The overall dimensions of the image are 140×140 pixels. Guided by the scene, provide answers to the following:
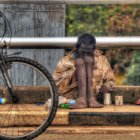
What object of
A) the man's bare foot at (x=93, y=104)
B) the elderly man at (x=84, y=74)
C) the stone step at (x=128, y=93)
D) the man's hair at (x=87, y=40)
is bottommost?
the man's bare foot at (x=93, y=104)

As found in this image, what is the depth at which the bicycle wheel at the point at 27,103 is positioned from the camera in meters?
6.36

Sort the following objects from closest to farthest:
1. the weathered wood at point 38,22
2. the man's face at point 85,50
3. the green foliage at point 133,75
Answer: the man's face at point 85,50 → the weathered wood at point 38,22 → the green foliage at point 133,75

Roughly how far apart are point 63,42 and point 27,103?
2.85ft

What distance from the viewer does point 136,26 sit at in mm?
17500

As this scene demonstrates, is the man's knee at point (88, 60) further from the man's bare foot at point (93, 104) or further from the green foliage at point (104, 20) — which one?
the green foliage at point (104, 20)

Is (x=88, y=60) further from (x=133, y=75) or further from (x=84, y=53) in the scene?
(x=133, y=75)

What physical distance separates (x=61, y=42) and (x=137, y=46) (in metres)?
0.94

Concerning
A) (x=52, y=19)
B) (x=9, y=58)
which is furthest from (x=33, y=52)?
(x=9, y=58)

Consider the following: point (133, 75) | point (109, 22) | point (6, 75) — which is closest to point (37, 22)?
point (6, 75)

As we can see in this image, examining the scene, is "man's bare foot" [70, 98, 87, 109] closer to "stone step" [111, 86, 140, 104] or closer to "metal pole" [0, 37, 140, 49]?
"stone step" [111, 86, 140, 104]

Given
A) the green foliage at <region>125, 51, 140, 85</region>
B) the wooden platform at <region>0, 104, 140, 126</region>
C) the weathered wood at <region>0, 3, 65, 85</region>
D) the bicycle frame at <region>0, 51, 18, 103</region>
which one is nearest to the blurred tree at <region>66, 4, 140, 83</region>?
the green foliage at <region>125, 51, 140, 85</region>

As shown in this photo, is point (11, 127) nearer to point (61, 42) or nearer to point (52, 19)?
point (61, 42)

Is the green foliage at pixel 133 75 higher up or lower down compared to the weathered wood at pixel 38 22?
lower down

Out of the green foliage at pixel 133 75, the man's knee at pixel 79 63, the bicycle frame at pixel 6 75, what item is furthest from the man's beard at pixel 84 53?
the green foliage at pixel 133 75
